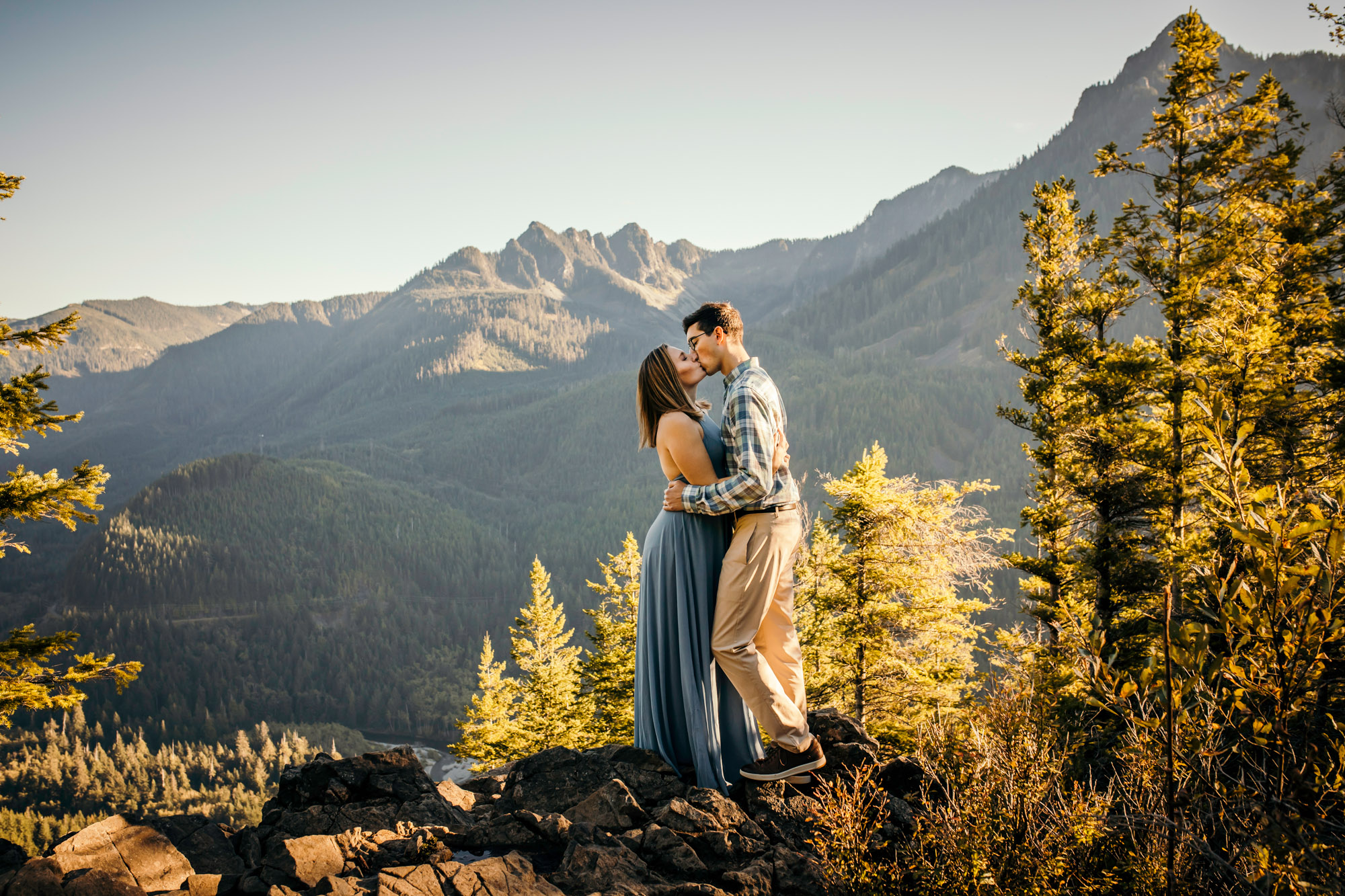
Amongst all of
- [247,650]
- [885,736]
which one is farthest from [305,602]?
[885,736]

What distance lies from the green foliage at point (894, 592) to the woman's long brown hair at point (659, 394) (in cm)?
909

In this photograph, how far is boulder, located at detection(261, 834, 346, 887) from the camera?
3457 millimetres

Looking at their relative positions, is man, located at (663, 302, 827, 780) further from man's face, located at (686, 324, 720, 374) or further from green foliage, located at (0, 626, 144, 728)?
green foliage, located at (0, 626, 144, 728)

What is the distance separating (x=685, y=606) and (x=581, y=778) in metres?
1.42

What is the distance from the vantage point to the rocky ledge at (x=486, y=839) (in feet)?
11.2

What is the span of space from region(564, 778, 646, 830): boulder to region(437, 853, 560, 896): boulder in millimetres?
764

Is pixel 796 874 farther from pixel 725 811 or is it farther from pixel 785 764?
pixel 785 764

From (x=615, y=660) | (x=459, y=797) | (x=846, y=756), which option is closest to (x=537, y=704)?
(x=615, y=660)

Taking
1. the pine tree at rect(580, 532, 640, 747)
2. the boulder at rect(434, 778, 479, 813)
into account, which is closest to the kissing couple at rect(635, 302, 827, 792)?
the boulder at rect(434, 778, 479, 813)

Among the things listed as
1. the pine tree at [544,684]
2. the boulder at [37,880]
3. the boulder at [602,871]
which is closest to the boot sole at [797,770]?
the boulder at [602,871]

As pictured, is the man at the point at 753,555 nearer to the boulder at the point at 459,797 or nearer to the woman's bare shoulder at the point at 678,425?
the woman's bare shoulder at the point at 678,425

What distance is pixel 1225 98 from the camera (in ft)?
42.4

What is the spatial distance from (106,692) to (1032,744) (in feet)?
513

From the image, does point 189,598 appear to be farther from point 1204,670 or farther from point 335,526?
point 1204,670
